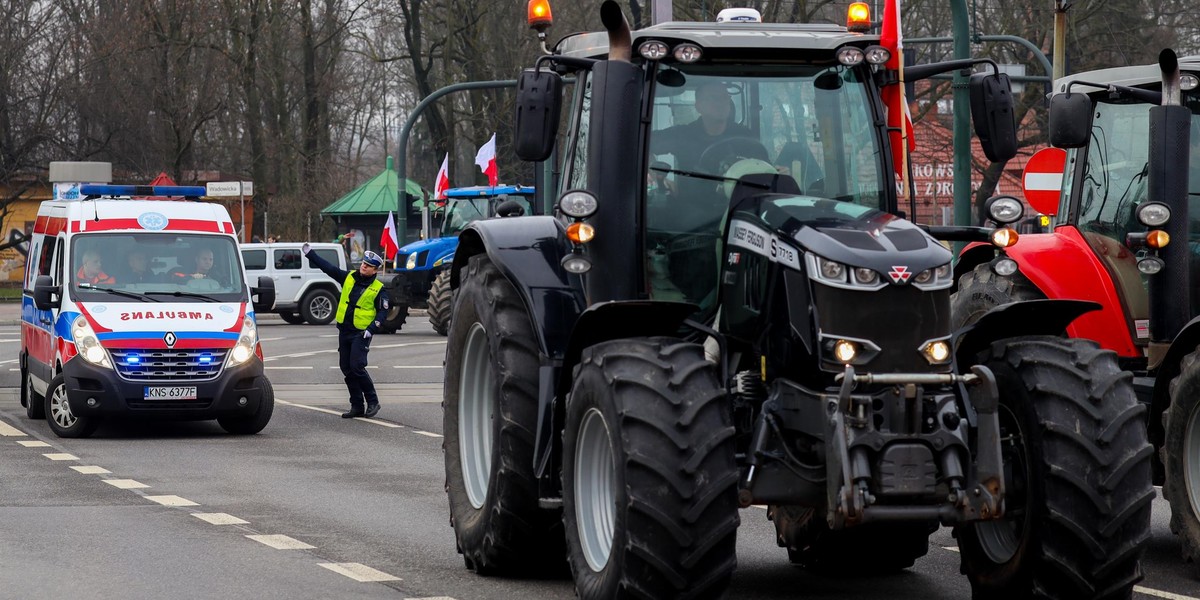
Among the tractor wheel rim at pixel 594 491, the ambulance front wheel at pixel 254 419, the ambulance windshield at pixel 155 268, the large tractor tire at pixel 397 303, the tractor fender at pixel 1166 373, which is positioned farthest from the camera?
the large tractor tire at pixel 397 303

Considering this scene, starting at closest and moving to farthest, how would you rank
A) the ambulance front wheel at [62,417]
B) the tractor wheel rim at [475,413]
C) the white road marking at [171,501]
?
the tractor wheel rim at [475,413], the white road marking at [171,501], the ambulance front wheel at [62,417]

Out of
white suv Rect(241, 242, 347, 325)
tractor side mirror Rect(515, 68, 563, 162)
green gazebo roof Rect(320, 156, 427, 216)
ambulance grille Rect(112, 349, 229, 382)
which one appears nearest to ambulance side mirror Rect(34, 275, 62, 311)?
ambulance grille Rect(112, 349, 229, 382)

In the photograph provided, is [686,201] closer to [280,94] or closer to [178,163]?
[178,163]

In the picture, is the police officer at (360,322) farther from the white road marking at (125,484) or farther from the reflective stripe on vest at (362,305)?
the white road marking at (125,484)

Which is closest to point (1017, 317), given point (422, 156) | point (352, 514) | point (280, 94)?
point (352, 514)

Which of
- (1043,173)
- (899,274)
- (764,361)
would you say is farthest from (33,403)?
(899,274)

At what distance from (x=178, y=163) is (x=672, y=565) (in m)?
47.7

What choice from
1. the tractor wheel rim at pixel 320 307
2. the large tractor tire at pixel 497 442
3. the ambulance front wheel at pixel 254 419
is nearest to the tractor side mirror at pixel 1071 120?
the large tractor tire at pixel 497 442

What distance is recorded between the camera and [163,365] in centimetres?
1647

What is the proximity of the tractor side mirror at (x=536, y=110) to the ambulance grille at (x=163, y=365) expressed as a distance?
9.42 meters

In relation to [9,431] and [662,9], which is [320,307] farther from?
[662,9]

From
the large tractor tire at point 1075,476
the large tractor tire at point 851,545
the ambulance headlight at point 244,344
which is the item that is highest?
the large tractor tire at point 1075,476

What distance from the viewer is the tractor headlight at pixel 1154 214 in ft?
30.3

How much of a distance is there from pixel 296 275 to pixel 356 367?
71.6 ft
